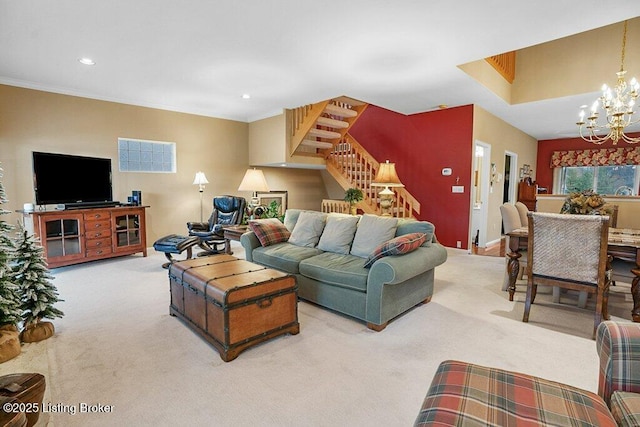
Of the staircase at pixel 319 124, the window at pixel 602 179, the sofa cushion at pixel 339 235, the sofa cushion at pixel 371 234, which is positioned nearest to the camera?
the sofa cushion at pixel 371 234

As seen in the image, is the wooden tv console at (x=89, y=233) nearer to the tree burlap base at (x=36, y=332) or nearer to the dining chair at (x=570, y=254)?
the tree burlap base at (x=36, y=332)

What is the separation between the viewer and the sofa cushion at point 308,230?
376cm

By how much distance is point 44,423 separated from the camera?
163 centimetres

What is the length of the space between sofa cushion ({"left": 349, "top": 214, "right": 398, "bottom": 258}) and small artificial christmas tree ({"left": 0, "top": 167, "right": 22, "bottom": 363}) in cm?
274

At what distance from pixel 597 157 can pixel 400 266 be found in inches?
360

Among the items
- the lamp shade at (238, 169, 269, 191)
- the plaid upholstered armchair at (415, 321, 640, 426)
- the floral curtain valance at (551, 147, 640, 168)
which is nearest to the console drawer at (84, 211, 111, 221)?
the lamp shade at (238, 169, 269, 191)

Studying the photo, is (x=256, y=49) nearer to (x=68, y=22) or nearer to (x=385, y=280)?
(x=68, y=22)

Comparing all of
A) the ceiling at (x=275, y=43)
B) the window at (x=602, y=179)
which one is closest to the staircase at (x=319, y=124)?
the ceiling at (x=275, y=43)

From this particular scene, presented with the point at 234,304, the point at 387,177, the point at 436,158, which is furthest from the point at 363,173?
the point at 234,304

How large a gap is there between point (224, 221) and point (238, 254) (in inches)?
24.6

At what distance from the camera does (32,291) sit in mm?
2451

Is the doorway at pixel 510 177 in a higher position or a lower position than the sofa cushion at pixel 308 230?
higher

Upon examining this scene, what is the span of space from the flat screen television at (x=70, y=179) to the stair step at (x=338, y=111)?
3.75 meters

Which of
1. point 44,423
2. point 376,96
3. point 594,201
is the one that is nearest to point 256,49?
point 376,96
